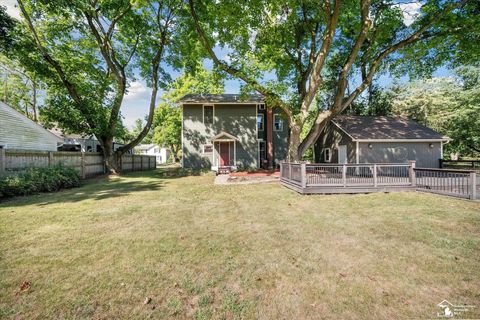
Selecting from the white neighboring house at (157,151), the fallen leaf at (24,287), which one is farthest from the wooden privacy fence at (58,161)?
the white neighboring house at (157,151)

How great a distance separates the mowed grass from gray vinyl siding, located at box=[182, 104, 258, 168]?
1305 cm

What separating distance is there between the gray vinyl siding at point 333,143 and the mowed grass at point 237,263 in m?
9.96

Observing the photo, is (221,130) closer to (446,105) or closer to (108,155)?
(108,155)

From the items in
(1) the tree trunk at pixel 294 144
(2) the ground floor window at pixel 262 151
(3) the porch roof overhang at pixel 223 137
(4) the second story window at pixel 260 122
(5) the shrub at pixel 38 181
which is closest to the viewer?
(5) the shrub at pixel 38 181

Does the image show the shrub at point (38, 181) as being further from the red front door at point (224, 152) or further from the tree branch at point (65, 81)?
the red front door at point (224, 152)

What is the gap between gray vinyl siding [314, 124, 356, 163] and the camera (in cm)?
1618

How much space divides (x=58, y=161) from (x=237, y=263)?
13.9m

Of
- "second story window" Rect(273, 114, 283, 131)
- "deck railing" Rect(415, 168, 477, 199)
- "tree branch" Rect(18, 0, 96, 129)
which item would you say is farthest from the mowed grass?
"second story window" Rect(273, 114, 283, 131)

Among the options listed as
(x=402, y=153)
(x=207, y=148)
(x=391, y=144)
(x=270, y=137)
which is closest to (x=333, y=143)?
(x=391, y=144)

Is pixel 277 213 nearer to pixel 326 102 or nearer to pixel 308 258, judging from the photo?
pixel 308 258

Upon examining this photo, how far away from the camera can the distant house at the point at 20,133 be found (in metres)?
13.1

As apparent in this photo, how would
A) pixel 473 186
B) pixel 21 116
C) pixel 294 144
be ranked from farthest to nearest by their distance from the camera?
pixel 21 116
pixel 294 144
pixel 473 186

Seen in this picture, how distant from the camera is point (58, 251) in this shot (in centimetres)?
379

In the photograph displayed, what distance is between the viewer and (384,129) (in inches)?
661
